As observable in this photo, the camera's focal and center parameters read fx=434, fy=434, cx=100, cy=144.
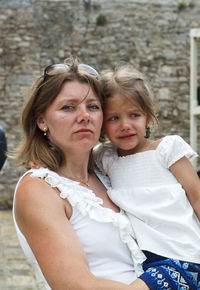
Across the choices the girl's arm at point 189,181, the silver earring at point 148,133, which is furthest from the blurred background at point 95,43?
the girl's arm at point 189,181

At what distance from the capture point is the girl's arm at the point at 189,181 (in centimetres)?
168

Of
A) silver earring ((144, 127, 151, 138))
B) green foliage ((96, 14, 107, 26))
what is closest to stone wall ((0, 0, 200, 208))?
green foliage ((96, 14, 107, 26))

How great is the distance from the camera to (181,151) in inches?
67.9

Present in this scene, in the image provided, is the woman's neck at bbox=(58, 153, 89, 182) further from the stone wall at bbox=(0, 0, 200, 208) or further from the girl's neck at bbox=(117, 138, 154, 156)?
the stone wall at bbox=(0, 0, 200, 208)

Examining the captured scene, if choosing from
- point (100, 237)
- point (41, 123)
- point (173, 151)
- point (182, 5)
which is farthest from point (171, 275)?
point (182, 5)

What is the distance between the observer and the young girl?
58.8 inches

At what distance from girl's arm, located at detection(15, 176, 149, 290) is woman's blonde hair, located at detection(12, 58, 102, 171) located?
236mm

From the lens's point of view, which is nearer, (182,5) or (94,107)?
(94,107)

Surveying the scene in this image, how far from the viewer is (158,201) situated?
5.38ft

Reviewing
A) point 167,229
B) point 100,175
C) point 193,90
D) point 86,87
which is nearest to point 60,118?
point 86,87

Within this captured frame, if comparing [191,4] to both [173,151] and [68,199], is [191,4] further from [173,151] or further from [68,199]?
[68,199]

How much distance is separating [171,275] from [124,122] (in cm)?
67

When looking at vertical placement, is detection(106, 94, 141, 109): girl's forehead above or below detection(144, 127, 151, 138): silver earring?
above

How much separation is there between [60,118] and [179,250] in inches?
24.8
